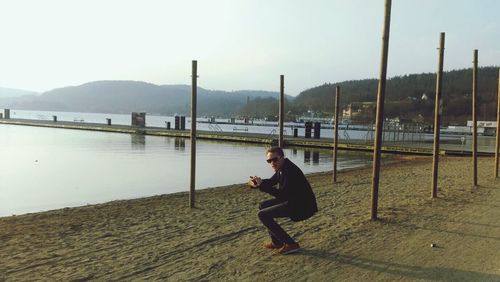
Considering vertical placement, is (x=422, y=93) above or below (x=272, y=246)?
above

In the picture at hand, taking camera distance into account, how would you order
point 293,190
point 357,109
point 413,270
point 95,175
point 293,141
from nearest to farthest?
1. point 413,270
2. point 293,190
3. point 95,175
4. point 293,141
5. point 357,109

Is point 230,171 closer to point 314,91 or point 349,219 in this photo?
point 349,219

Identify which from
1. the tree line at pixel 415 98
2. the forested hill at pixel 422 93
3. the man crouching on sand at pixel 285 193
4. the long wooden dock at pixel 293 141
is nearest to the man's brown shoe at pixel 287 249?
the man crouching on sand at pixel 285 193

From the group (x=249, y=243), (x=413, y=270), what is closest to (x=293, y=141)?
(x=249, y=243)

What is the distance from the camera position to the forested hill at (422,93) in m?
93.6

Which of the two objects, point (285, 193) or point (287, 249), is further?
point (287, 249)

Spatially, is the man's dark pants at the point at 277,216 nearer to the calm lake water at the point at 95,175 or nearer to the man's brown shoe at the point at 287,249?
the man's brown shoe at the point at 287,249

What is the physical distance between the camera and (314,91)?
6698 inches

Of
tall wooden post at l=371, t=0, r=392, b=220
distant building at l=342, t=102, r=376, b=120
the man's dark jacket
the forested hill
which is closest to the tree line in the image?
the forested hill

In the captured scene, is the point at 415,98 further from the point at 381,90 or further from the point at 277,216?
the point at 277,216

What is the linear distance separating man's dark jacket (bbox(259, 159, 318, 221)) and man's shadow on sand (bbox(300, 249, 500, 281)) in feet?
2.00

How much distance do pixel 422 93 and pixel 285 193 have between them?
126523mm

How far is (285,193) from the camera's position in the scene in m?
5.75

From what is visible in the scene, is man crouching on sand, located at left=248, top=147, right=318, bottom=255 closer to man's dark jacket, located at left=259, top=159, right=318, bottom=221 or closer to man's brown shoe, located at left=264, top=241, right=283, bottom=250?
man's dark jacket, located at left=259, top=159, right=318, bottom=221
